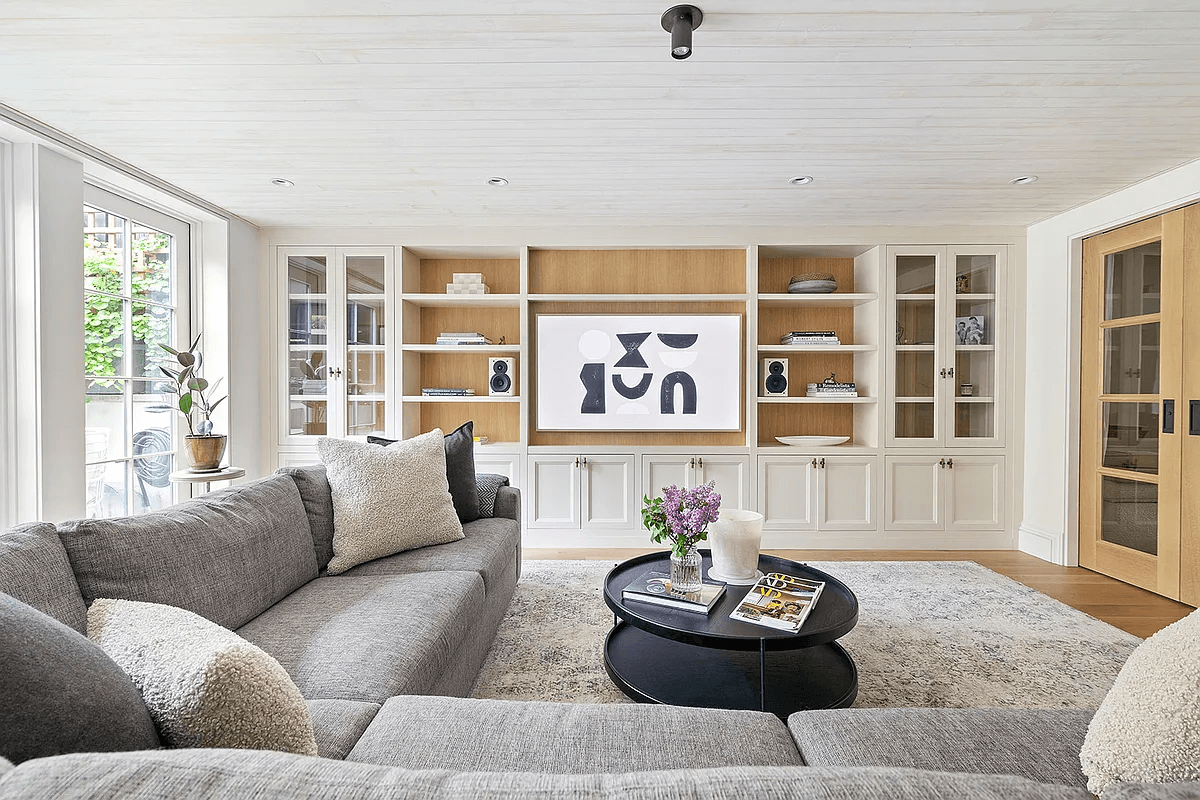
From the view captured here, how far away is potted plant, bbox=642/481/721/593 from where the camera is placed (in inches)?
84.0

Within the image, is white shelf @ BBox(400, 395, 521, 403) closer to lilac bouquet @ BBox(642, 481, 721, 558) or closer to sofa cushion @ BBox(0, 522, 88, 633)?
lilac bouquet @ BBox(642, 481, 721, 558)

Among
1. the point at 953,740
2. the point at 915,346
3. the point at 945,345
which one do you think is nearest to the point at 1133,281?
the point at 945,345

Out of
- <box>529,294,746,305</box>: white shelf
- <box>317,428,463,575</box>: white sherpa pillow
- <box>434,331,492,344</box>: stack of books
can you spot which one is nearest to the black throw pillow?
<box>317,428,463,575</box>: white sherpa pillow

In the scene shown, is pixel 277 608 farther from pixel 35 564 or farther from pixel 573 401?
pixel 573 401

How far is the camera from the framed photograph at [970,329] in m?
4.23

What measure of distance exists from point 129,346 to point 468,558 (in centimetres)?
248

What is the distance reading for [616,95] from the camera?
2.31 meters

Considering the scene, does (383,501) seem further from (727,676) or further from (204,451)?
(727,676)

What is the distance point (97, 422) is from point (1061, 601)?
517 cm

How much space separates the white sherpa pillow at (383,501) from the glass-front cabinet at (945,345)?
325 cm

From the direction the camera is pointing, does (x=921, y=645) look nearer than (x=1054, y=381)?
Yes

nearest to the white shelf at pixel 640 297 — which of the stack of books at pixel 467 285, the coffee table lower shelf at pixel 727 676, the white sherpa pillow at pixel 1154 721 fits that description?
the stack of books at pixel 467 285

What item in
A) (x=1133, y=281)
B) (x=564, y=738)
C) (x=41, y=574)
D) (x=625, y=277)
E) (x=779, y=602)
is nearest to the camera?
(x=564, y=738)

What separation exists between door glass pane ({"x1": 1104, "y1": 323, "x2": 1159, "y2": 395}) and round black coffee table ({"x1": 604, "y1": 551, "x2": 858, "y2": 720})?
252 cm
